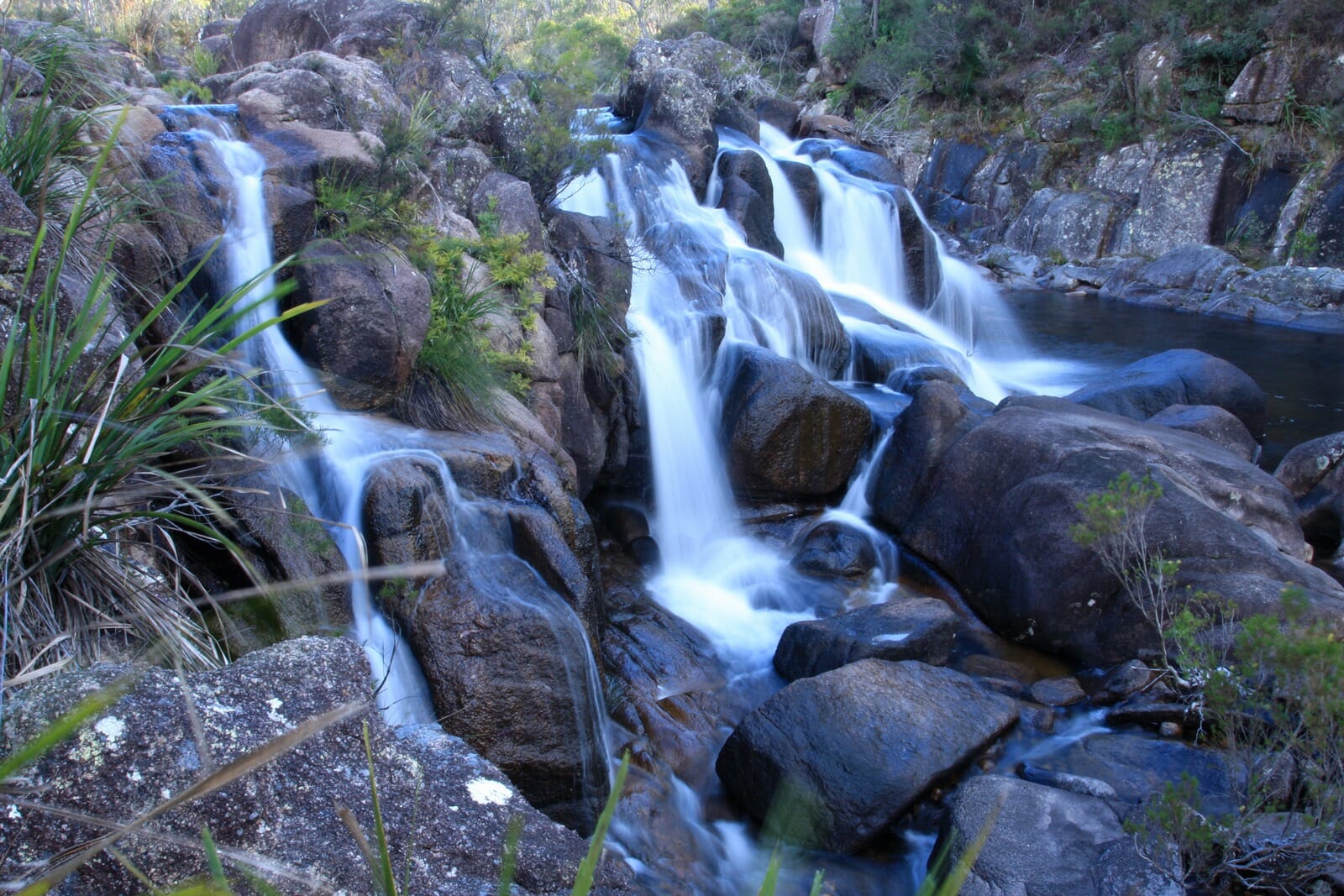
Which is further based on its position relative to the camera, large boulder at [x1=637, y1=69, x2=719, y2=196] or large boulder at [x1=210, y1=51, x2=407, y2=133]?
large boulder at [x1=637, y1=69, x2=719, y2=196]

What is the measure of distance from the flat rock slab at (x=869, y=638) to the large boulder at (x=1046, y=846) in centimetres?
150

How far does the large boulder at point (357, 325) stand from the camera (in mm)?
5422

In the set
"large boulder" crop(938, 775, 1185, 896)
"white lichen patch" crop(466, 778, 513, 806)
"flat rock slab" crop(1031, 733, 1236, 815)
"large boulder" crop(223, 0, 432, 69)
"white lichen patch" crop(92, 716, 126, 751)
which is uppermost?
"large boulder" crop(223, 0, 432, 69)

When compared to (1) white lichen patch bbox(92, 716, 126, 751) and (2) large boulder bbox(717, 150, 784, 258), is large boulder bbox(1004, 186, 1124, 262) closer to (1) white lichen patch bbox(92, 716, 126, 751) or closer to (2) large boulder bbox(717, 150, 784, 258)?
(2) large boulder bbox(717, 150, 784, 258)

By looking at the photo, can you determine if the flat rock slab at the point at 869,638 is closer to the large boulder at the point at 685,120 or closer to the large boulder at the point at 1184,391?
the large boulder at the point at 1184,391

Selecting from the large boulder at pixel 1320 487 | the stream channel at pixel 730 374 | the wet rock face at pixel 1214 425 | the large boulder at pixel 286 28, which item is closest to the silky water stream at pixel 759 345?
the stream channel at pixel 730 374

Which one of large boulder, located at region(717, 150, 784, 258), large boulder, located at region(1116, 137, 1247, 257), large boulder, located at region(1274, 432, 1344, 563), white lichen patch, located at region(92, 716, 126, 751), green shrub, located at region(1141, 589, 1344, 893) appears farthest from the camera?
large boulder, located at region(1116, 137, 1247, 257)

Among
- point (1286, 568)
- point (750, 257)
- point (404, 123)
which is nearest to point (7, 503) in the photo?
point (404, 123)

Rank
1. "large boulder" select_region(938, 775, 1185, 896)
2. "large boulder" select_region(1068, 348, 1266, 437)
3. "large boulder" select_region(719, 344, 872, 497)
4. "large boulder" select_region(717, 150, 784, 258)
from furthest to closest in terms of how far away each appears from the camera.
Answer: "large boulder" select_region(717, 150, 784, 258)
"large boulder" select_region(1068, 348, 1266, 437)
"large boulder" select_region(719, 344, 872, 497)
"large boulder" select_region(938, 775, 1185, 896)

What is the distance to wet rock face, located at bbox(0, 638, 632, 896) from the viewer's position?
179 cm

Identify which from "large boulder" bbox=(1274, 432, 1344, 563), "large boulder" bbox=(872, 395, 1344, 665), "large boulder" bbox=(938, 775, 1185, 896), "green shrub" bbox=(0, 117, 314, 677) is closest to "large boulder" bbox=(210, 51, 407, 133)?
"green shrub" bbox=(0, 117, 314, 677)

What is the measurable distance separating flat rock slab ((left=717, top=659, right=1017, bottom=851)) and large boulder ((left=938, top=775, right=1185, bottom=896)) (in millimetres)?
405

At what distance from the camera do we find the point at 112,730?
75.4 inches

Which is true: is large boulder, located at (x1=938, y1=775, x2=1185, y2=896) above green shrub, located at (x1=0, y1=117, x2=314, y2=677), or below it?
below
